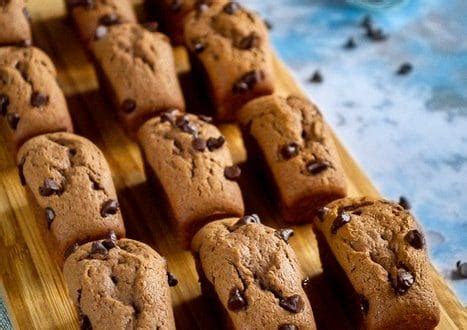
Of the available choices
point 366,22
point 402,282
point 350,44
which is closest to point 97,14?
point 350,44

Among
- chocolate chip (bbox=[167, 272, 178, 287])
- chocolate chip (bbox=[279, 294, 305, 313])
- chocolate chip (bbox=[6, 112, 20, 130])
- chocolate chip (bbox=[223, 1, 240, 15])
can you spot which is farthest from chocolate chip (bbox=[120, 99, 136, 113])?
chocolate chip (bbox=[279, 294, 305, 313])

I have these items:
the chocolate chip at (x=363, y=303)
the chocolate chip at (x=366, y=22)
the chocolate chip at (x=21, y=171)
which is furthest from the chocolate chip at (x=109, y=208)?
the chocolate chip at (x=366, y=22)

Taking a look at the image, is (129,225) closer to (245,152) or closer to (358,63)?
(245,152)

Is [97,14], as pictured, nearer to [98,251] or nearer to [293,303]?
[98,251]

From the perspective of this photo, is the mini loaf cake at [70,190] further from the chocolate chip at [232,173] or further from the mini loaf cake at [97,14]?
the mini loaf cake at [97,14]

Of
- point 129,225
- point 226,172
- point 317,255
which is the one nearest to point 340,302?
point 317,255

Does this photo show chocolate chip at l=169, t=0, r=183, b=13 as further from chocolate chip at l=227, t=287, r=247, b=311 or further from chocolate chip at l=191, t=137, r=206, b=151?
chocolate chip at l=227, t=287, r=247, b=311

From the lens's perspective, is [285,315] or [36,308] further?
[36,308]

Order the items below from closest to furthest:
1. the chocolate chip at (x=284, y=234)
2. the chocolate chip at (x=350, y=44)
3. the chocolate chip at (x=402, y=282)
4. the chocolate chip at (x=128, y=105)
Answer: the chocolate chip at (x=402, y=282) < the chocolate chip at (x=284, y=234) < the chocolate chip at (x=128, y=105) < the chocolate chip at (x=350, y=44)
